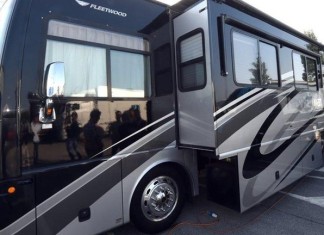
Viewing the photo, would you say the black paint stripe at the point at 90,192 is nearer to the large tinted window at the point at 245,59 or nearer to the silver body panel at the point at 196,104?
the silver body panel at the point at 196,104

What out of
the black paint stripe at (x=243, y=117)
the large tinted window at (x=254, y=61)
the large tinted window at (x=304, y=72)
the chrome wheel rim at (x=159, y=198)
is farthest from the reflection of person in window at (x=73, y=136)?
the large tinted window at (x=304, y=72)

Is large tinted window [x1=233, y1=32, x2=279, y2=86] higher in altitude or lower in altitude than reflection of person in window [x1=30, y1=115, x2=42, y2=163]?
higher

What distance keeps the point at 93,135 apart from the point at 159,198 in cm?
124

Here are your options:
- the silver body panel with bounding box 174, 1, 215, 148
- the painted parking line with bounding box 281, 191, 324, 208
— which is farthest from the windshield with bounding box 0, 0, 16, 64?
the painted parking line with bounding box 281, 191, 324, 208

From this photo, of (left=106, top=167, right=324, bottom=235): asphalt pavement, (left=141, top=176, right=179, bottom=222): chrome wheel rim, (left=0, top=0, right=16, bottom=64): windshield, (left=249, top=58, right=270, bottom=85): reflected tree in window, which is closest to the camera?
(left=0, top=0, right=16, bottom=64): windshield

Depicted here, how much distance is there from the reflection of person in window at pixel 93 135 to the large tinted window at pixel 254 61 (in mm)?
1830

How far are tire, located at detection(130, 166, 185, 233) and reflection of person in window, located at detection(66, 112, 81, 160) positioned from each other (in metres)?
0.92

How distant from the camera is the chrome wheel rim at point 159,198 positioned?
3.28 meters

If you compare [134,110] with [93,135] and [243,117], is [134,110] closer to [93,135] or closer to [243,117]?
[93,135]

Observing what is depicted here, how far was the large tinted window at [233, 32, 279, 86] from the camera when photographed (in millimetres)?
3550

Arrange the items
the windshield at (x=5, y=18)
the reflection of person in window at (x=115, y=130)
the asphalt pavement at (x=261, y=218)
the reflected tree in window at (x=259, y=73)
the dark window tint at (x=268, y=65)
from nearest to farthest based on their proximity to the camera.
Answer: the windshield at (x=5, y=18)
the reflection of person in window at (x=115, y=130)
the asphalt pavement at (x=261, y=218)
the reflected tree in window at (x=259, y=73)
the dark window tint at (x=268, y=65)

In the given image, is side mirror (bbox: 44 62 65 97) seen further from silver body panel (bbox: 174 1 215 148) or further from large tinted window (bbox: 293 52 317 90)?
large tinted window (bbox: 293 52 317 90)

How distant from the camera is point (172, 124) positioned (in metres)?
3.47

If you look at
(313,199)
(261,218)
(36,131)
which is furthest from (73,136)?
(313,199)
